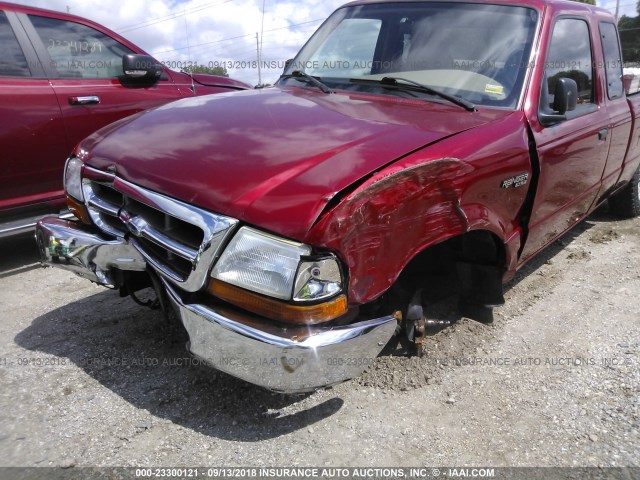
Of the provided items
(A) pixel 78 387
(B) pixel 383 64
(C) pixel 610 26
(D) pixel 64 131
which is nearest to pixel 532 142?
(B) pixel 383 64

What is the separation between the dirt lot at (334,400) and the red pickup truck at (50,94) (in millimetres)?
1011

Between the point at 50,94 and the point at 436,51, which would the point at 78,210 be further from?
the point at 436,51

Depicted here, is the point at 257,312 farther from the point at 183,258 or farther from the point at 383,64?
the point at 383,64

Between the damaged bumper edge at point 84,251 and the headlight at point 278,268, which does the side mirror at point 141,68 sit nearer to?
the damaged bumper edge at point 84,251

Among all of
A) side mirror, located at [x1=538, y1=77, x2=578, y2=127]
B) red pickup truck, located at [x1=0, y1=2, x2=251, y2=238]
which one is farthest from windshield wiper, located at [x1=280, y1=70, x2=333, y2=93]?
red pickup truck, located at [x1=0, y1=2, x2=251, y2=238]

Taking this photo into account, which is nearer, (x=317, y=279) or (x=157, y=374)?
(x=317, y=279)

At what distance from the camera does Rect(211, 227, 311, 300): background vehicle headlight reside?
1850 mm

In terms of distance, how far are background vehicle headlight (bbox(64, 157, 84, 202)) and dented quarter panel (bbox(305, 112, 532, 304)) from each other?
5.02 ft

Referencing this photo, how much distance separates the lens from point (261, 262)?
1882 millimetres

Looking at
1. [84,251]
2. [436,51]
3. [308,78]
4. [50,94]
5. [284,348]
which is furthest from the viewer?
[50,94]

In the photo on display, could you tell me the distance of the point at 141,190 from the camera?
89.3 inches

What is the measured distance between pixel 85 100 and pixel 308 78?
209 cm

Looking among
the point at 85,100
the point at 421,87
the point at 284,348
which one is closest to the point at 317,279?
the point at 284,348

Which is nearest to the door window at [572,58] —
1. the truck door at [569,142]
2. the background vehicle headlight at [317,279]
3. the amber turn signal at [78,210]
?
the truck door at [569,142]
